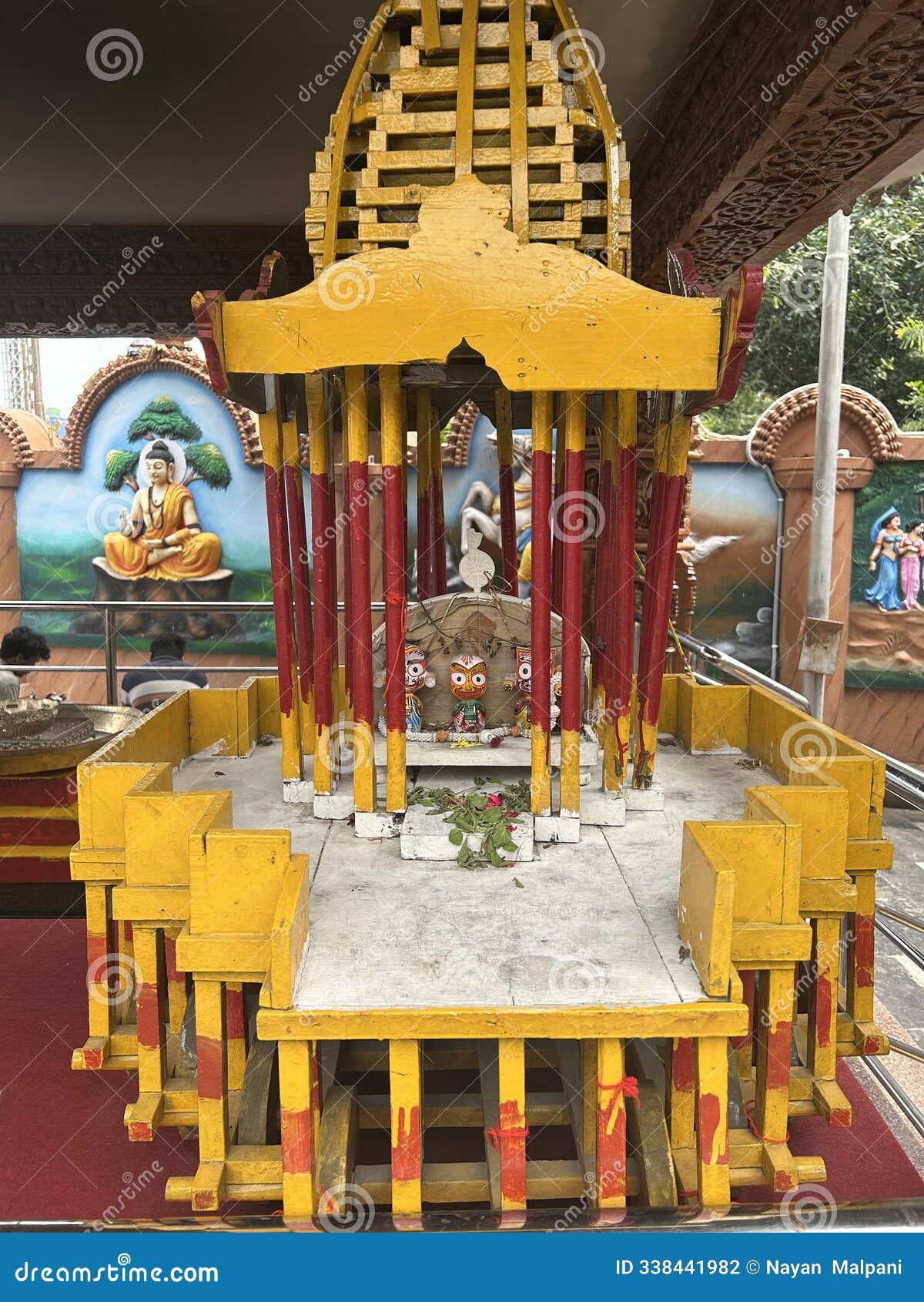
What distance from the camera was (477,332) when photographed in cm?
325

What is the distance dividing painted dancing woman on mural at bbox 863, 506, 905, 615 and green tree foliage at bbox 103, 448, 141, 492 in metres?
11.1

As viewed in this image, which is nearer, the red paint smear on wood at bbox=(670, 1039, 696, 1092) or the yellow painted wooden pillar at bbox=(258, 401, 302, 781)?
the red paint smear on wood at bbox=(670, 1039, 696, 1092)

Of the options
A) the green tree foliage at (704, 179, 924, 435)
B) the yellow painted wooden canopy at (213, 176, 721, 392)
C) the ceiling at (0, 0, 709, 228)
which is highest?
the green tree foliage at (704, 179, 924, 435)

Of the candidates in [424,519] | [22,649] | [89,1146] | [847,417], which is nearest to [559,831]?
[89,1146]

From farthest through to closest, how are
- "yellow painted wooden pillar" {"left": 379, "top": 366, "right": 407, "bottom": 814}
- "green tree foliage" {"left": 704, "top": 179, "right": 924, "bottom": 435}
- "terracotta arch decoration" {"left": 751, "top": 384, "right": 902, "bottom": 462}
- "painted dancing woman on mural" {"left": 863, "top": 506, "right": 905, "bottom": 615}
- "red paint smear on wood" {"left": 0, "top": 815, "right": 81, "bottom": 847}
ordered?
1. "green tree foliage" {"left": 704, "top": 179, "right": 924, "bottom": 435}
2. "painted dancing woman on mural" {"left": 863, "top": 506, "right": 905, "bottom": 615}
3. "terracotta arch decoration" {"left": 751, "top": 384, "right": 902, "bottom": 462}
4. "red paint smear on wood" {"left": 0, "top": 815, "right": 81, "bottom": 847}
5. "yellow painted wooden pillar" {"left": 379, "top": 366, "right": 407, "bottom": 814}

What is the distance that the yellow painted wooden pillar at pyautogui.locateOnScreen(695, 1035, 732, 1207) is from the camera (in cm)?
259

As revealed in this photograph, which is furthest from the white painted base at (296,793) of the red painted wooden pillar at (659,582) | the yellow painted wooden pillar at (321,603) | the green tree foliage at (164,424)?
the green tree foliage at (164,424)

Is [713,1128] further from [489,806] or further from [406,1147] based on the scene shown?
[489,806]

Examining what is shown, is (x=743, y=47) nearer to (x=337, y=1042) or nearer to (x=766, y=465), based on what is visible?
(x=337, y=1042)

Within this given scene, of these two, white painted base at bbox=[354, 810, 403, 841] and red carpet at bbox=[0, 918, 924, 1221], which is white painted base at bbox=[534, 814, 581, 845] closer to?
white painted base at bbox=[354, 810, 403, 841]

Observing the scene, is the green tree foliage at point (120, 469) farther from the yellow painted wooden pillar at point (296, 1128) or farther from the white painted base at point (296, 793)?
the yellow painted wooden pillar at point (296, 1128)

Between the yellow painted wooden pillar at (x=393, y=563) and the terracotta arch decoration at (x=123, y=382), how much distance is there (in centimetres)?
1144

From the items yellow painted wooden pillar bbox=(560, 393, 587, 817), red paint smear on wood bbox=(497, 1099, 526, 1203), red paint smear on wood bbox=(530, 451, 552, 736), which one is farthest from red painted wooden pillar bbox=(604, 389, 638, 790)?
red paint smear on wood bbox=(497, 1099, 526, 1203)

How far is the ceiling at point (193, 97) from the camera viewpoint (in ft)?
15.0
